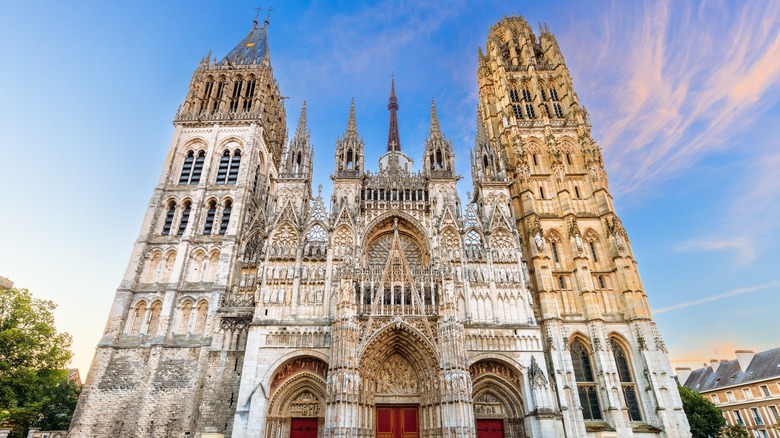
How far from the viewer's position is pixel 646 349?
23312 millimetres

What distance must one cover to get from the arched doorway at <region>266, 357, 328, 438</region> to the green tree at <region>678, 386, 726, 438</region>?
3022 cm

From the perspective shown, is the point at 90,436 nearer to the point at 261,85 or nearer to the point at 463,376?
the point at 463,376

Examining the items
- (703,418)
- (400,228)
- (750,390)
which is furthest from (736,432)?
(400,228)

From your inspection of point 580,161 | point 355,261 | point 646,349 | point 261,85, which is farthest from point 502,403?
point 261,85

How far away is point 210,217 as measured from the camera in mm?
29188

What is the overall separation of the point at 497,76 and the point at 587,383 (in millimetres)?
26114

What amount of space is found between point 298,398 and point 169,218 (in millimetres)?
16674

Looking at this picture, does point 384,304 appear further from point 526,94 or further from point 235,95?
point 235,95

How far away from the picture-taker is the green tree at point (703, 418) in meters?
32.0

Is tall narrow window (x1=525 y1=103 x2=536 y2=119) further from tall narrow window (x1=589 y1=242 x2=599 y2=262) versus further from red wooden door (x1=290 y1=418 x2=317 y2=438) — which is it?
red wooden door (x1=290 y1=418 x2=317 y2=438)

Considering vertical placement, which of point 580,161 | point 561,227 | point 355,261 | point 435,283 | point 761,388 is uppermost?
point 580,161

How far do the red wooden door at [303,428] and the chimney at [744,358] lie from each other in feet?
135

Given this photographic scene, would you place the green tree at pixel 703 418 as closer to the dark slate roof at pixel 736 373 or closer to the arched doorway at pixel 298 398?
the dark slate roof at pixel 736 373

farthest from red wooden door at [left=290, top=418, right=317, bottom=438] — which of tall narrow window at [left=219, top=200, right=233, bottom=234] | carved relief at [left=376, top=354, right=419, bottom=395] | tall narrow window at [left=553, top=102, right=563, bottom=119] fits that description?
tall narrow window at [left=553, top=102, right=563, bottom=119]
